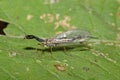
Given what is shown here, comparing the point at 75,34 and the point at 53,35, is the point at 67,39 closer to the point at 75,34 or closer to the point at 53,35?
the point at 75,34

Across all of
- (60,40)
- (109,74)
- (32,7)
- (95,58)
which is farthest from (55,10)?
(109,74)

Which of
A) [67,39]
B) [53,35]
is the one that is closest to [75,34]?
[67,39]

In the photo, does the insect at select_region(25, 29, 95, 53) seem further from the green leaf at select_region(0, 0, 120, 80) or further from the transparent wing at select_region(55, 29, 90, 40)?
the green leaf at select_region(0, 0, 120, 80)

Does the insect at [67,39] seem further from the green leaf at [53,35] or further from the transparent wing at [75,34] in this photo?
the green leaf at [53,35]

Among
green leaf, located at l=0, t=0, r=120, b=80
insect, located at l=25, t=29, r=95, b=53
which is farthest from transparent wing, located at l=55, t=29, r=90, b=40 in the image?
green leaf, located at l=0, t=0, r=120, b=80

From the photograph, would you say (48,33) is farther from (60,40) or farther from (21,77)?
(21,77)

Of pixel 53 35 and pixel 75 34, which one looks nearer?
pixel 75 34

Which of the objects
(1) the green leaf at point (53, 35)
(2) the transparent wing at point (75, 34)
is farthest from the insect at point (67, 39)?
(1) the green leaf at point (53, 35)
